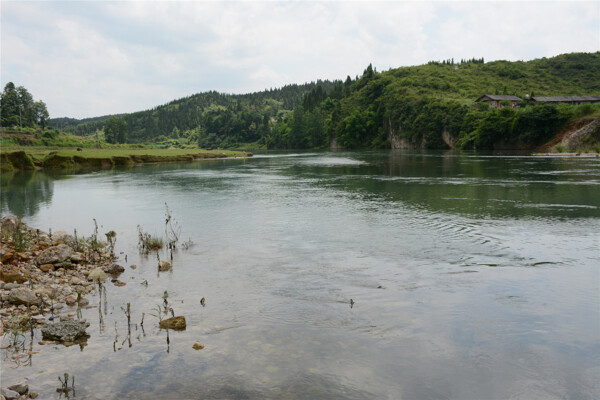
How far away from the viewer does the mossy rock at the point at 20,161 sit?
80.9m

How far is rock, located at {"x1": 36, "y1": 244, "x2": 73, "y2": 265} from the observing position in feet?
55.6

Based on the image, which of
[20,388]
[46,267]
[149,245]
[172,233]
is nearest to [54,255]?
[46,267]

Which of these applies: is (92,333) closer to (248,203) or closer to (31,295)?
(31,295)

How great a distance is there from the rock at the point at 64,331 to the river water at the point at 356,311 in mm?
327

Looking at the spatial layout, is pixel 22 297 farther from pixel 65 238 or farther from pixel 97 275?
pixel 65 238

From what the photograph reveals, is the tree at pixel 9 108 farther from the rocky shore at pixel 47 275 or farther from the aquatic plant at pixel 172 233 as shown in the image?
the rocky shore at pixel 47 275

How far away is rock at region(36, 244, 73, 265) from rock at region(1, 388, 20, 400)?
9.70m

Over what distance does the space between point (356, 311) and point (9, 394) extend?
8.54 metres

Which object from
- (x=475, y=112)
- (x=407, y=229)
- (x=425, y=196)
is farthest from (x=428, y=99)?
(x=407, y=229)

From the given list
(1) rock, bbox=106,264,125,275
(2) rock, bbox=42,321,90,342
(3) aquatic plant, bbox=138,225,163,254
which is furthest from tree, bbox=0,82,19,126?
(2) rock, bbox=42,321,90,342

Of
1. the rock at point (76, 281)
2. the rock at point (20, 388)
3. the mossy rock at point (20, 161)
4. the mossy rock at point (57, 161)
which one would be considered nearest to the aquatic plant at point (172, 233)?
the rock at point (76, 281)

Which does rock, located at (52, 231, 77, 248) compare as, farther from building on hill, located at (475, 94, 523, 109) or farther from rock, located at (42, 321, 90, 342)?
building on hill, located at (475, 94, 523, 109)

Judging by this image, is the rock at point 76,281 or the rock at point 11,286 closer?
the rock at point 11,286

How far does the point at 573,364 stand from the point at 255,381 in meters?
7.01
